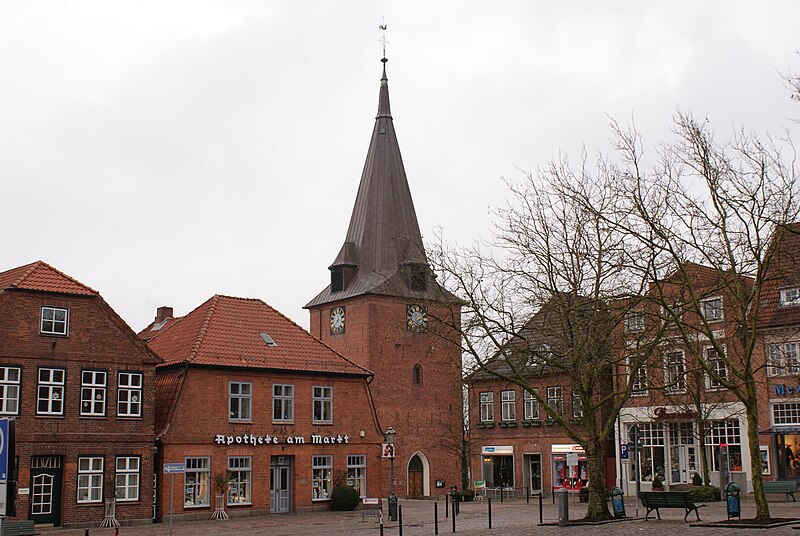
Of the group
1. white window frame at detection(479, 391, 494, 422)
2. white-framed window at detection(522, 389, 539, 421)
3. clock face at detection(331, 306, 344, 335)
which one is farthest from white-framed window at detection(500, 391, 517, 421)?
clock face at detection(331, 306, 344, 335)

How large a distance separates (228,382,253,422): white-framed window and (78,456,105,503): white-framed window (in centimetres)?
575

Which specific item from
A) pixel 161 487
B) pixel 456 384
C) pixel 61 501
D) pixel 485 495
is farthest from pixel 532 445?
pixel 61 501

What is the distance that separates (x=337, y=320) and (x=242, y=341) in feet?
65.9

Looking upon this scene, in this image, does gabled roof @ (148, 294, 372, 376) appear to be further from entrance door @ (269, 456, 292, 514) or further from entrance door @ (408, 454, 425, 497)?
entrance door @ (408, 454, 425, 497)

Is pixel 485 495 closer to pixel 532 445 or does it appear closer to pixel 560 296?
pixel 532 445

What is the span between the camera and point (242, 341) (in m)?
38.4

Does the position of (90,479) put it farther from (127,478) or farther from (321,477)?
(321,477)

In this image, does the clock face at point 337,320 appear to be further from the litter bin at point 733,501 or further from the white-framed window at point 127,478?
the litter bin at point 733,501

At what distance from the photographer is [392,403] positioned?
54.8 metres

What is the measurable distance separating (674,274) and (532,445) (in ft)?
86.4

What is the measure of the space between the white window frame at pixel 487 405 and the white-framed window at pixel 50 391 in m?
28.8

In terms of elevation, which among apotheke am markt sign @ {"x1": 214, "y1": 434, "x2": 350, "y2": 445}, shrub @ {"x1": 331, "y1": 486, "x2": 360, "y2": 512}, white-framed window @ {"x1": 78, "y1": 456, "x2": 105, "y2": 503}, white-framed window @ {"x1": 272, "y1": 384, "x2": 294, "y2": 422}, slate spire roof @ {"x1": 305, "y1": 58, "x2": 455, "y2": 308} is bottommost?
shrub @ {"x1": 331, "y1": 486, "x2": 360, "y2": 512}

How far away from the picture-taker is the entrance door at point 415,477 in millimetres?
54781

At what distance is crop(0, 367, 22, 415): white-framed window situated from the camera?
3048 cm
